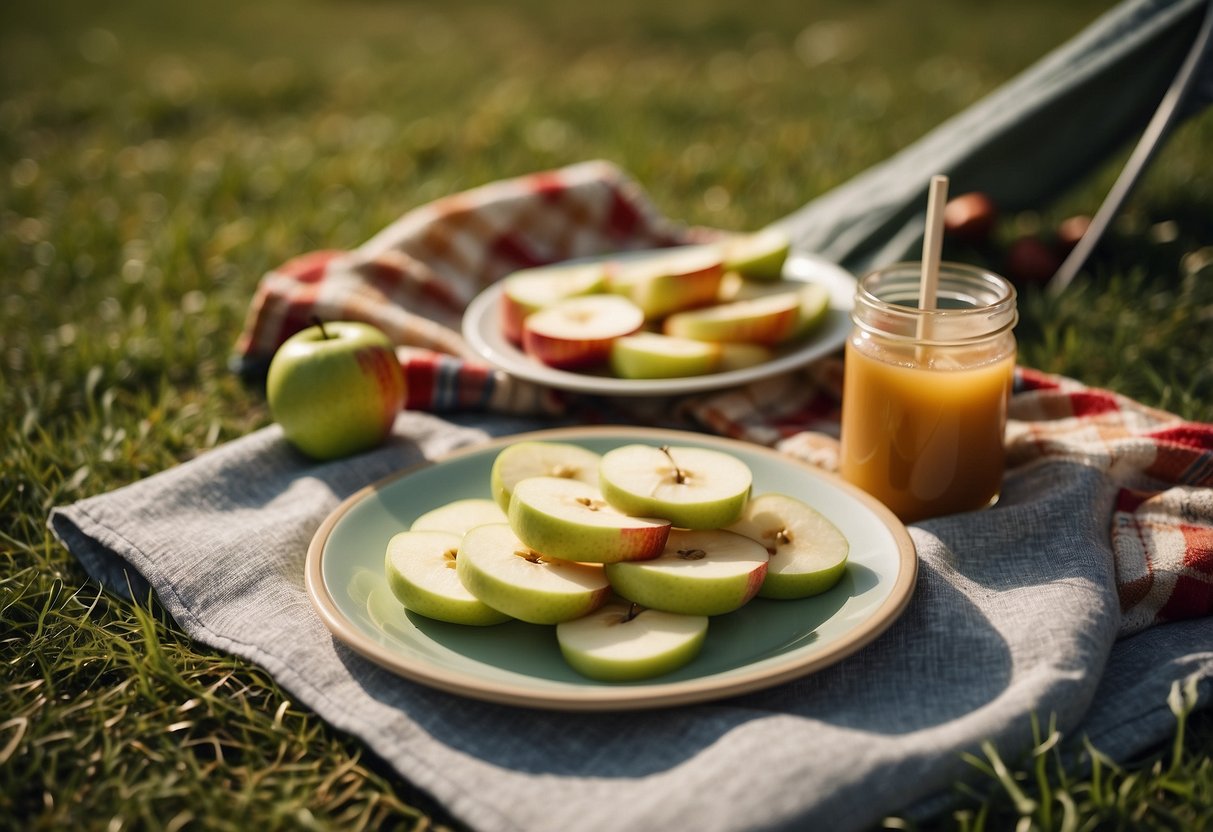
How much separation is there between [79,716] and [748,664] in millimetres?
1078

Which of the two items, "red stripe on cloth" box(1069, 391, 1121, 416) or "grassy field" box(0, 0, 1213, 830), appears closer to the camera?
"grassy field" box(0, 0, 1213, 830)

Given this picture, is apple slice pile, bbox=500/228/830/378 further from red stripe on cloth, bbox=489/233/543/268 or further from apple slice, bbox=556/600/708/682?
apple slice, bbox=556/600/708/682

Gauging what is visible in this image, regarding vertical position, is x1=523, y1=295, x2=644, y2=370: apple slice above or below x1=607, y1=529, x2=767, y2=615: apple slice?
above

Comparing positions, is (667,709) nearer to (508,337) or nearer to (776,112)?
(508,337)

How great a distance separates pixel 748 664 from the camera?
167cm

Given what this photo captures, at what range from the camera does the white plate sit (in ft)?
8.16

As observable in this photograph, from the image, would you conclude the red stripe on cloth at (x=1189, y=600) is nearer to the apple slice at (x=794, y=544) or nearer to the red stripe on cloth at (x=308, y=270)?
the apple slice at (x=794, y=544)

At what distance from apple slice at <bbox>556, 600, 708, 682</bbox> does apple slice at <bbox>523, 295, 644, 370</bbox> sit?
3.25ft

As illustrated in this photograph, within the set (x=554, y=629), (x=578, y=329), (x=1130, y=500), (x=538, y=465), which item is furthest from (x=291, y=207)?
(x=1130, y=500)

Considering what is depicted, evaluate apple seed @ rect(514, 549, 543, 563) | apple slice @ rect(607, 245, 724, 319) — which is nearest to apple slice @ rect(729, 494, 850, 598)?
apple seed @ rect(514, 549, 543, 563)

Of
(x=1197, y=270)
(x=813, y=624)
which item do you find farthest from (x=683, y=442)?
(x=1197, y=270)

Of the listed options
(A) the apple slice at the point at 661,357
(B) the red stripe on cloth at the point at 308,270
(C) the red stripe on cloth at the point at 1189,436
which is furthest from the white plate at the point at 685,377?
(C) the red stripe on cloth at the point at 1189,436

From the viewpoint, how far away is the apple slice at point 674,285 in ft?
8.97

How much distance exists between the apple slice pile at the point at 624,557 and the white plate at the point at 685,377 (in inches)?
21.2
